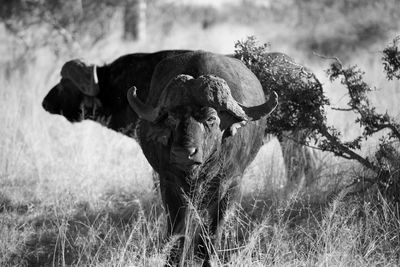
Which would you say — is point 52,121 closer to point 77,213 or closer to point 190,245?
point 77,213

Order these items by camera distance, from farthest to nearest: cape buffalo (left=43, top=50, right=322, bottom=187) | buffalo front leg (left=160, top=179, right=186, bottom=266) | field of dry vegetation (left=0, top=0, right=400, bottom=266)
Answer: cape buffalo (left=43, top=50, right=322, bottom=187) → field of dry vegetation (left=0, top=0, right=400, bottom=266) → buffalo front leg (left=160, top=179, right=186, bottom=266)

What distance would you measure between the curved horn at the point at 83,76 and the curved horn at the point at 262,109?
348cm

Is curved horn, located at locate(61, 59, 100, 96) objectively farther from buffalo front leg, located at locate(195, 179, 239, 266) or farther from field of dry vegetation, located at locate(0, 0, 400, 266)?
buffalo front leg, located at locate(195, 179, 239, 266)

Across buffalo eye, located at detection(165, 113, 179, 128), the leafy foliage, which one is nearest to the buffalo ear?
buffalo eye, located at detection(165, 113, 179, 128)

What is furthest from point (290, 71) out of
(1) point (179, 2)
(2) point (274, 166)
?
(1) point (179, 2)

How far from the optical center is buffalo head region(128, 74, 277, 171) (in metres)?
4.11

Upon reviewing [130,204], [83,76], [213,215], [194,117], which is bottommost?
[130,204]

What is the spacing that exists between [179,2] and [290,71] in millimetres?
17008

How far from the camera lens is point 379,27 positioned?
22.1 meters

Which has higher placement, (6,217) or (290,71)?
(290,71)

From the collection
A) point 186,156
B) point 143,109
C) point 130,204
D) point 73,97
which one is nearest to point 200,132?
point 186,156

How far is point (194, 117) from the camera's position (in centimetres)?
428

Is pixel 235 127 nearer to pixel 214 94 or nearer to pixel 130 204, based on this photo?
pixel 214 94

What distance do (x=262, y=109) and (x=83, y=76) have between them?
12.1 feet
